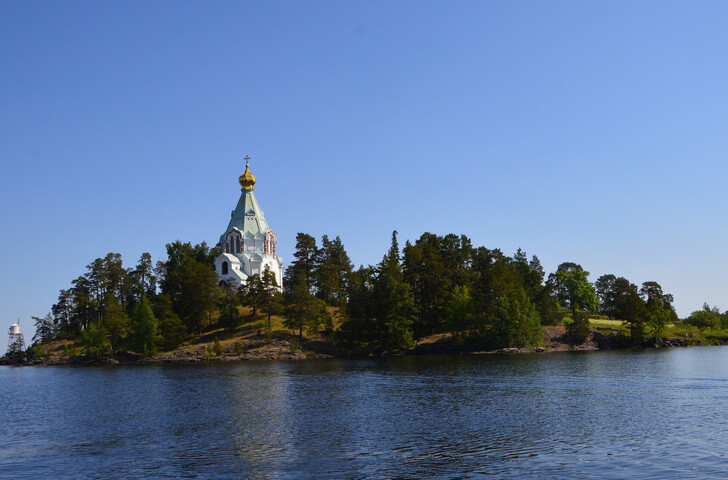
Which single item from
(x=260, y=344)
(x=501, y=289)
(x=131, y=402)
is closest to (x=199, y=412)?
(x=131, y=402)

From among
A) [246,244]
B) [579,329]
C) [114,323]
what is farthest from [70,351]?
[579,329]

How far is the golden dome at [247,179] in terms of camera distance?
133m

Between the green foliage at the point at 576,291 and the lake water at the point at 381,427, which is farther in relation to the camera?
the green foliage at the point at 576,291

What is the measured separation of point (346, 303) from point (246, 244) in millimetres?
28528

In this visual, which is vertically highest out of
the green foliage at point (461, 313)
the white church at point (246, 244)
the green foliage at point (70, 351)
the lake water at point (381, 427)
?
the white church at point (246, 244)

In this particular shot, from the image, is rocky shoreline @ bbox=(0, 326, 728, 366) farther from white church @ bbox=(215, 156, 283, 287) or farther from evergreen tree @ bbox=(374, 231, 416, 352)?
white church @ bbox=(215, 156, 283, 287)

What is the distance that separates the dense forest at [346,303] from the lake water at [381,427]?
41.2m

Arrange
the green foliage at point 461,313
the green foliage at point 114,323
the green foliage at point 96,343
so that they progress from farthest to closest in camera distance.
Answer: the green foliage at point 114,323 < the green foliage at point 461,313 < the green foliage at point 96,343

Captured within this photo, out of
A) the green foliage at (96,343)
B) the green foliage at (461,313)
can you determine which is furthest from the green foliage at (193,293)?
the green foliage at (461,313)

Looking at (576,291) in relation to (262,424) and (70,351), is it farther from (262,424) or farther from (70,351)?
(262,424)

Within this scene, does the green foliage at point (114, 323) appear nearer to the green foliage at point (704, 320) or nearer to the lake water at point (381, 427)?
the lake water at point (381, 427)

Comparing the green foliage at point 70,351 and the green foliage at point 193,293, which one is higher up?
the green foliage at point 193,293

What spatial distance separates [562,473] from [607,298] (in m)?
164

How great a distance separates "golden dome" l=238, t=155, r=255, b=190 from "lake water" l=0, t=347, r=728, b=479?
7180 cm
